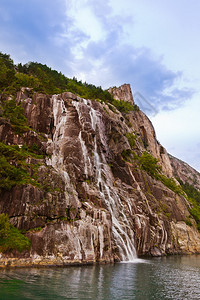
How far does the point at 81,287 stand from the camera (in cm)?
1631

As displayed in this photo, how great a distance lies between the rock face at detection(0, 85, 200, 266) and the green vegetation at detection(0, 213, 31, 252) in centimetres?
71

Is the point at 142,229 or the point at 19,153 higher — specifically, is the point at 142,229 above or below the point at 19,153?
below

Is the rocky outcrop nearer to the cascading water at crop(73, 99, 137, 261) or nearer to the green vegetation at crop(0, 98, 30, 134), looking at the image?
the cascading water at crop(73, 99, 137, 261)

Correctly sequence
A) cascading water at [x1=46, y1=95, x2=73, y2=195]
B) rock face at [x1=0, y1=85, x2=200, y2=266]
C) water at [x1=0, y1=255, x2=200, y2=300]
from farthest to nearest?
cascading water at [x1=46, y1=95, x2=73, y2=195]
rock face at [x1=0, y1=85, x2=200, y2=266]
water at [x1=0, y1=255, x2=200, y2=300]

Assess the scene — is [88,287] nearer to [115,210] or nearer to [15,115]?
[115,210]

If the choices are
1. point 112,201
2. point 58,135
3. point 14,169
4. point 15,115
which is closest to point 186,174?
point 112,201

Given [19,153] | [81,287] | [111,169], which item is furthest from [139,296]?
[111,169]

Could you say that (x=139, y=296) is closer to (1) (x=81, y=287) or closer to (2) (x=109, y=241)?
(1) (x=81, y=287)

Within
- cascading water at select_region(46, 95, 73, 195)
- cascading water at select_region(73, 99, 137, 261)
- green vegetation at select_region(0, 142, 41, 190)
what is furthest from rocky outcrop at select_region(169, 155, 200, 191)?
green vegetation at select_region(0, 142, 41, 190)

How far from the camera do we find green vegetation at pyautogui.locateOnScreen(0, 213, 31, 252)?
2253cm

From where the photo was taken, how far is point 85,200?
34094 millimetres

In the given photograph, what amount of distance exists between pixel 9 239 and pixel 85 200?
514 inches

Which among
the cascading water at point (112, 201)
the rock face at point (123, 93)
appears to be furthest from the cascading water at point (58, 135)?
the rock face at point (123, 93)

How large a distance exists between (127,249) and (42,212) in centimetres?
1493
